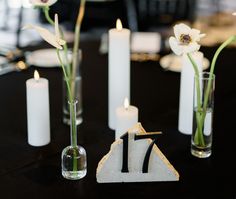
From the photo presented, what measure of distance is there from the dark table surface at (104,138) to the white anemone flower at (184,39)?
0.28m

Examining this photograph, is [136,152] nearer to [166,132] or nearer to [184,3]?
[166,132]

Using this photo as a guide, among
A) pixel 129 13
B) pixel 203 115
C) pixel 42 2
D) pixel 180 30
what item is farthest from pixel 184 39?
pixel 129 13

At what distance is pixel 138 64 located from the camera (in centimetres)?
217

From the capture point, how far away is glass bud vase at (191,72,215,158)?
1.41m

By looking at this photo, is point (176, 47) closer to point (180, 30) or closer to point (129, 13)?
point (180, 30)

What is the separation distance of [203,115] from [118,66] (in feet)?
0.92

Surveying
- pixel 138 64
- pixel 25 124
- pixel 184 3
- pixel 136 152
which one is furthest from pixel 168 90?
pixel 184 3

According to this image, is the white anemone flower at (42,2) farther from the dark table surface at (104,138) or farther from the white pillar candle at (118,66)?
the dark table surface at (104,138)

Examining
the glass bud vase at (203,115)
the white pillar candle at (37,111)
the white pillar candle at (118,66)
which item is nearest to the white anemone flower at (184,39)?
the glass bud vase at (203,115)

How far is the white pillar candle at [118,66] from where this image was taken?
5.06ft

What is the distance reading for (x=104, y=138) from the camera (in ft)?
5.13

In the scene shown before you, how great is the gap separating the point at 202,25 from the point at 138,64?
2668 millimetres

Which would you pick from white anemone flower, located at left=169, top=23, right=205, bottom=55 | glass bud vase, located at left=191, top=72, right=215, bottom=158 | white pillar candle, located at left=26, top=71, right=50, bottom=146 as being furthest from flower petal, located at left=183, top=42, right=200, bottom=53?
white pillar candle, located at left=26, top=71, right=50, bottom=146

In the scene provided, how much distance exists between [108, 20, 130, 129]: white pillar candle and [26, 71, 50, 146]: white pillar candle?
0.64ft
